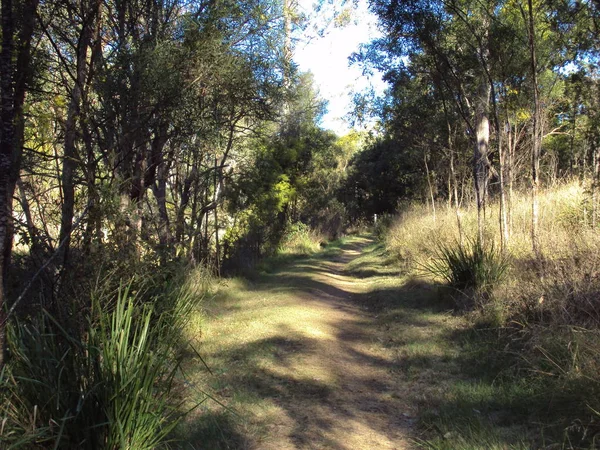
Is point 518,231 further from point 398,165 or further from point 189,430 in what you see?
point 398,165

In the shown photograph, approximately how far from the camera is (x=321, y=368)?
6.07 m

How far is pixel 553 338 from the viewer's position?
4.98 meters

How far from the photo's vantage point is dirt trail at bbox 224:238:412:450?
432cm

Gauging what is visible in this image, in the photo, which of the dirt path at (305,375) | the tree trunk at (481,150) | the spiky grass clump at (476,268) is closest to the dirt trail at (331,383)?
the dirt path at (305,375)

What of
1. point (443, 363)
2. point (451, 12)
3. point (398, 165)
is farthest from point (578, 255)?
point (398, 165)

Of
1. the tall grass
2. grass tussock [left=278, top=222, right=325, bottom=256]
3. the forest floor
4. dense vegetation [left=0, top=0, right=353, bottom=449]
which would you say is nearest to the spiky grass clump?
the forest floor

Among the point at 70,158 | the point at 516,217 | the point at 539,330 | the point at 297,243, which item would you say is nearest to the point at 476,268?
the point at 539,330

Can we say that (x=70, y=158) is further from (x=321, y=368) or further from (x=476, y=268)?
(x=476, y=268)

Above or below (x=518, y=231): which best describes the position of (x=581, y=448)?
below

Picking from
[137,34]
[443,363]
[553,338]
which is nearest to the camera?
[553,338]

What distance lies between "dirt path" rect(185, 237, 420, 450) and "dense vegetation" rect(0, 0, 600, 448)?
798mm

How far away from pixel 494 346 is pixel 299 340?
2684mm

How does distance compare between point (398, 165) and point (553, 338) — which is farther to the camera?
point (398, 165)

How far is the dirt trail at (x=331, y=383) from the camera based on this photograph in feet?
14.2
